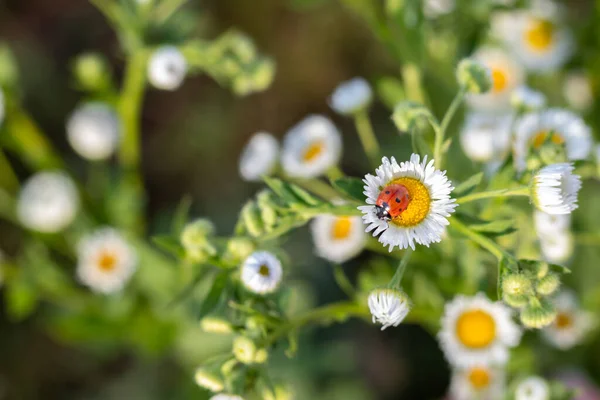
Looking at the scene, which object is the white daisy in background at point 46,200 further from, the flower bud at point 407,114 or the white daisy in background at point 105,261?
the flower bud at point 407,114

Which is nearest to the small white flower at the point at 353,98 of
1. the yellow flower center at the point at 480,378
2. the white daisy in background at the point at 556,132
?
the white daisy in background at the point at 556,132

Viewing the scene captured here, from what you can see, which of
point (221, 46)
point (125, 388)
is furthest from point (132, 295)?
point (221, 46)

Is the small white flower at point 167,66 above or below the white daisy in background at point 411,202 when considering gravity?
above

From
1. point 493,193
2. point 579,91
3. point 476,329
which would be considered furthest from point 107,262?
point 579,91

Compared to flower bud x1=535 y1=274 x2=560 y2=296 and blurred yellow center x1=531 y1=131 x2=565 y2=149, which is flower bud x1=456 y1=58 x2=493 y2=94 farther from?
flower bud x1=535 y1=274 x2=560 y2=296

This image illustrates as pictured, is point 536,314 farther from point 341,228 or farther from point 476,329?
point 341,228

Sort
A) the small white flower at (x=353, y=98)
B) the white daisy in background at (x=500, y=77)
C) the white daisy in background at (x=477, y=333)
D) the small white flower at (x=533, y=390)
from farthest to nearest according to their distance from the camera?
the white daisy in background at (x=500, y=77) < the small white flower at (x=353, y=98) < the white daisy in background at (x=477, y=333) < the small white flower at (x=533, y=390)

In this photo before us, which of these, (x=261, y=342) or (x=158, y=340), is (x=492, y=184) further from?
(x=158, y=340)
